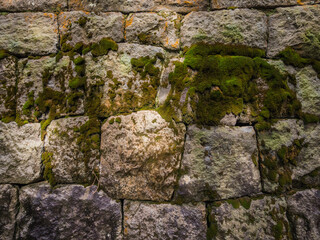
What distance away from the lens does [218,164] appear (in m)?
1.42

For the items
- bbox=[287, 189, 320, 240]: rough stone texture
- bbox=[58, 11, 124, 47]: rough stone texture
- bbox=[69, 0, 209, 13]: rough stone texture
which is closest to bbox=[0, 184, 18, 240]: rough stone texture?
bbox=[58, 11, 124, 47]: rough stone texture

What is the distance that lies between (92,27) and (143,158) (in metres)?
1.26

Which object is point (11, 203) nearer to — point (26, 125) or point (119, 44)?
point (26, 125)

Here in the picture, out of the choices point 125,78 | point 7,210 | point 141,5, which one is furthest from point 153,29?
point 7,210

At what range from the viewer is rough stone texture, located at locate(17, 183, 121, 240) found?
1.41m

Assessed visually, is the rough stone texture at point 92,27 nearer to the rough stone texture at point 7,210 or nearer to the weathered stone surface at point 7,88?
the weathered stone surface at point 7,88

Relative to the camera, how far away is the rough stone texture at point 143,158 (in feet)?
4.54

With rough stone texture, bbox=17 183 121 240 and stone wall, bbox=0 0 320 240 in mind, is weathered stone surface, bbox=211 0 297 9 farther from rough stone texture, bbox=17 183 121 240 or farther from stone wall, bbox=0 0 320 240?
rough stone texture, bbox=17 183 121 240

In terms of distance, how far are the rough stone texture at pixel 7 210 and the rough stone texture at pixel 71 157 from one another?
39cm

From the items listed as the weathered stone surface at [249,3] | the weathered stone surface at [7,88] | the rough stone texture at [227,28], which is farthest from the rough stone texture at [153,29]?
the weathered stone surface at [7,88]

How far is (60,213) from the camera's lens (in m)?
1.42

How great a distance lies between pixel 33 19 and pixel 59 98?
788 millimetres

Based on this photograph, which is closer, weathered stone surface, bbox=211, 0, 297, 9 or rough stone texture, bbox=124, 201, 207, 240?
rough stone texture, bbox=124, 201, 207, 240

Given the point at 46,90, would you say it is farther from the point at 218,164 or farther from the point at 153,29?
the point at 218,164
